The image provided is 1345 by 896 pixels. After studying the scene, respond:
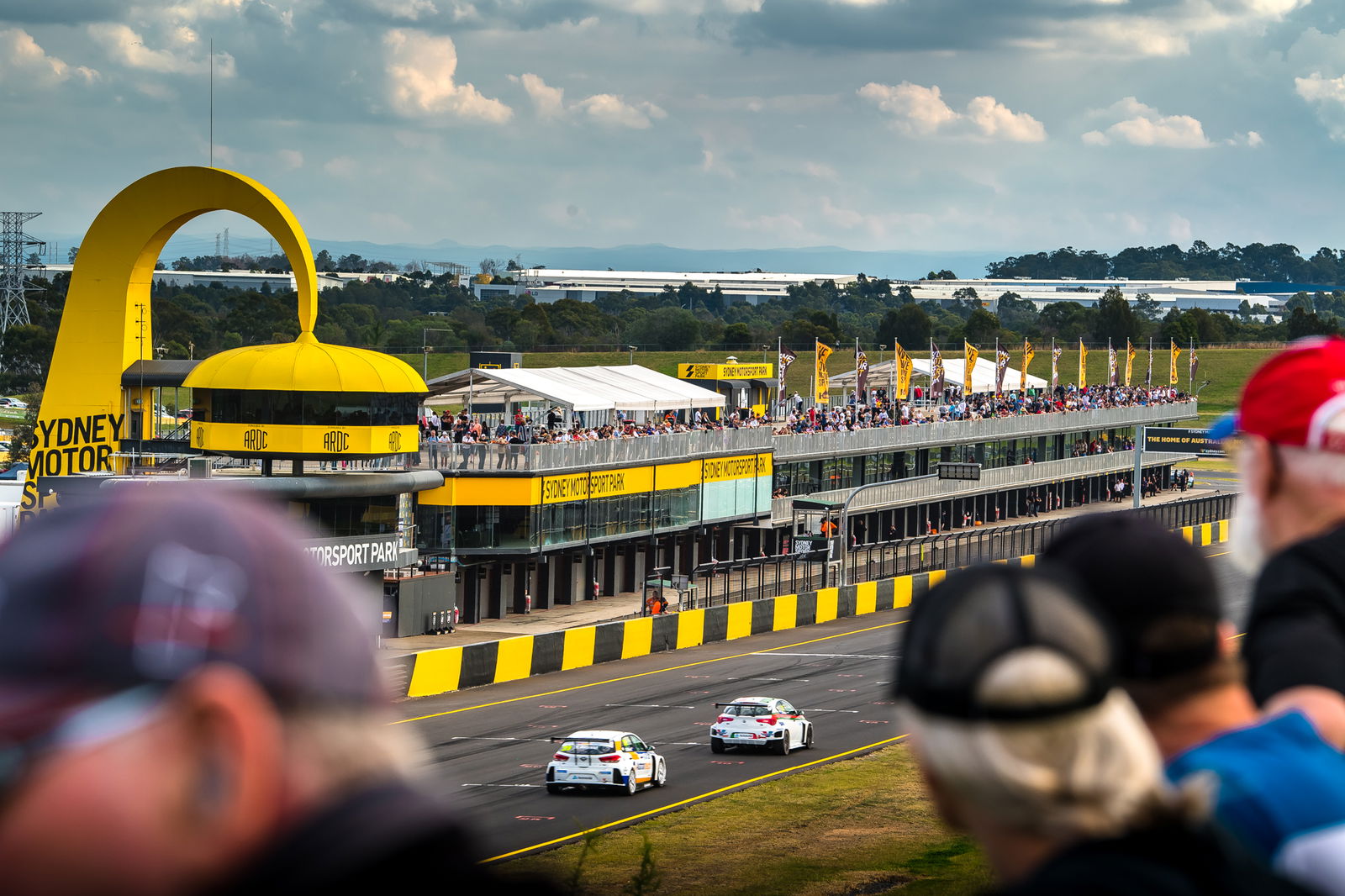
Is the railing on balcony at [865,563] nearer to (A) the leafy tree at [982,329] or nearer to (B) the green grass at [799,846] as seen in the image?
(B) the green grass at [799,846]

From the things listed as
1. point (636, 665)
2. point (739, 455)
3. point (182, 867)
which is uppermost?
point (182, 867)

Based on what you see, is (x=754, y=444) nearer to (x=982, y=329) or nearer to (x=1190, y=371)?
(x=1190, y=371)

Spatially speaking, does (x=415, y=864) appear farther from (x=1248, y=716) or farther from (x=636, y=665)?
(x=636, y=665)

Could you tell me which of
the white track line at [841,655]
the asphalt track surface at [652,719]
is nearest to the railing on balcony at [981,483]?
the white track line at [841,655]

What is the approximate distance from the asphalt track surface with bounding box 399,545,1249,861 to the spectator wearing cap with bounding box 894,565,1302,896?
22.2 metres

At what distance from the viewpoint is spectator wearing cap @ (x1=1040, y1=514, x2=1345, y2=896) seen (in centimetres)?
244

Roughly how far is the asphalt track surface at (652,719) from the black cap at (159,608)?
2266cm

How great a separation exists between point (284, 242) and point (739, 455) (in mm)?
24706

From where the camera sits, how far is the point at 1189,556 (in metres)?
2.78

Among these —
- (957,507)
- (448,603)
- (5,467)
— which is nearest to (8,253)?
(5,467)

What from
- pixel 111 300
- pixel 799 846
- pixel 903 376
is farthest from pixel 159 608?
pixel 903 376

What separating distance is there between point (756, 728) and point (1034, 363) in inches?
4515

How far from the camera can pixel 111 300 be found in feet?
130

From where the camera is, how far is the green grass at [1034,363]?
5015 inches
